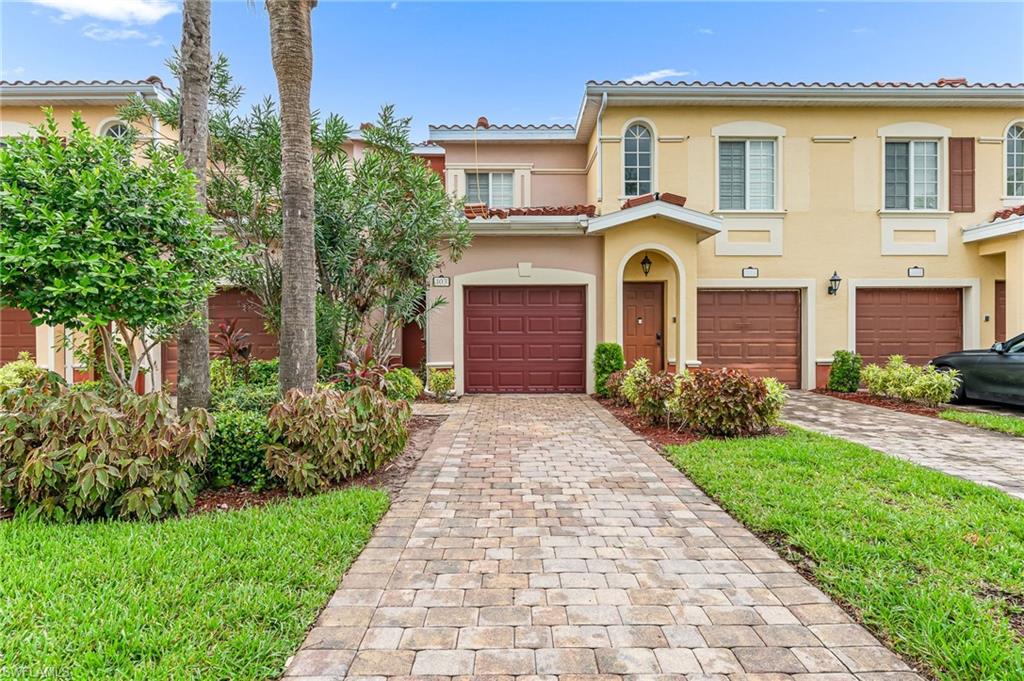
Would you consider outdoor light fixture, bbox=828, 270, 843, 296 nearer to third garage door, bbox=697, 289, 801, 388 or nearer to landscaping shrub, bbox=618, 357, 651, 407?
third garage door, bbox=697, 289, 801, 388

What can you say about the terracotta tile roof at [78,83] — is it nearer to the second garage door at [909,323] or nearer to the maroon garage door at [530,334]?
the maroon garage door at [530,334]

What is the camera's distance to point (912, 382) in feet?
30.1

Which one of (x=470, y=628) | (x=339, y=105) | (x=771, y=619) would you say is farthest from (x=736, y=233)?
(x=470, y=628)

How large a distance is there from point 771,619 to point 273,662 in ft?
8.11

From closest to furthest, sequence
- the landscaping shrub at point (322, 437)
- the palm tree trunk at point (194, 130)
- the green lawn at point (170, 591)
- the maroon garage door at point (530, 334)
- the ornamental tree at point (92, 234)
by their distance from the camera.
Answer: the green lawn at point (170, 591)
the ornamental tree at point (92, 234)
the landscaping shrub at point (322, 437)
the palm tree trunk at point (194, 130)
the maroon garage door at point (530, 334)

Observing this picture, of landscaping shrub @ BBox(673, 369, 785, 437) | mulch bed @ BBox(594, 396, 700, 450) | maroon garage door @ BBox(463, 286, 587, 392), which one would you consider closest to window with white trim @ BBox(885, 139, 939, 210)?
maroon garage door @ BBox(463, 286, 587, 392)

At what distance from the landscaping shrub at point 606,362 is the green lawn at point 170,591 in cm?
700

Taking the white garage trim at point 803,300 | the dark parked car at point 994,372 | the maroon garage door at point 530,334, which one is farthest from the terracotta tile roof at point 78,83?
the dark parked car at point 994,372

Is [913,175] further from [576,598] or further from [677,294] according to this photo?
[576,598]

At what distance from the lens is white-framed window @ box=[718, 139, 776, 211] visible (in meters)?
11.2

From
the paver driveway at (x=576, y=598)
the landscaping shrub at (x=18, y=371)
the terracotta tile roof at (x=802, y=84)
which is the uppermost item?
the terracotta tile roof at (x=802, y=84)

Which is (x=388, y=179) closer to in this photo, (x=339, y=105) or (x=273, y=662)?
(x=339, y=105)

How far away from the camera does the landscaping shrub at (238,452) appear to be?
4.40 m

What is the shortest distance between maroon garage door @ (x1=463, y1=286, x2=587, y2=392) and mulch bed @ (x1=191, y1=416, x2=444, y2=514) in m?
4.78
